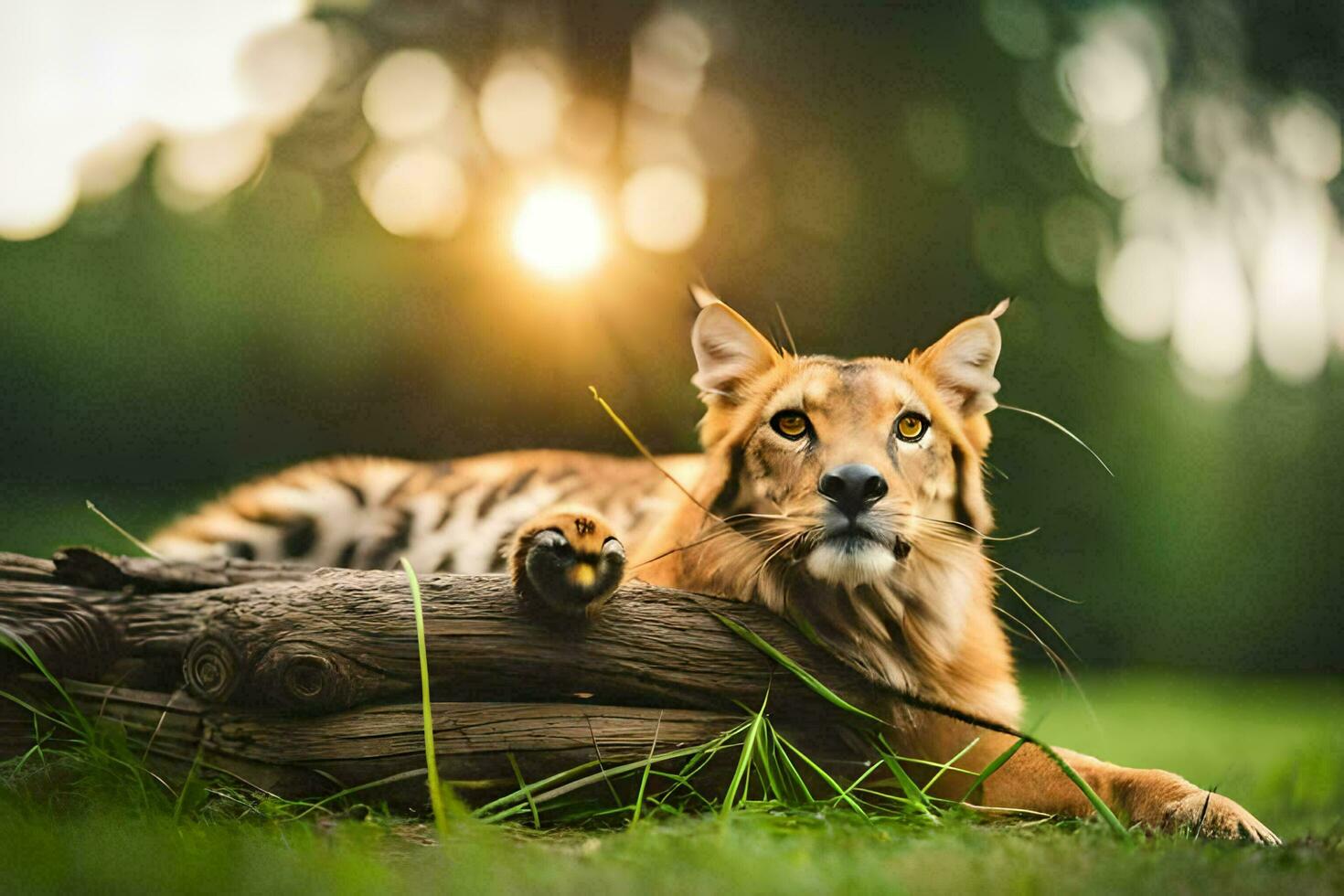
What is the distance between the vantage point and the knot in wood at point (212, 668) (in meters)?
1.90

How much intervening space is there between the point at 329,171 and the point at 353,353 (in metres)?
0.81

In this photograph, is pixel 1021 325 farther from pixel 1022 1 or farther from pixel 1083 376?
pixel 1022 1

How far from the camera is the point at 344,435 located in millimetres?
4801

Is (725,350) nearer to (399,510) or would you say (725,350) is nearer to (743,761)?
(743,761)

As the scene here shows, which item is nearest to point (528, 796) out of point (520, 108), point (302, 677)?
point (302, 677)

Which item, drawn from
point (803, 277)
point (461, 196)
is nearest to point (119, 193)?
point (461, 196)

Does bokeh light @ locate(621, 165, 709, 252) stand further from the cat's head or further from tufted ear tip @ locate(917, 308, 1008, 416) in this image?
tufted ear tip @ locate(917, 308, 1008, 416)

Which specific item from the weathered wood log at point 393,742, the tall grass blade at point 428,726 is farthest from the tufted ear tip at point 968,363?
the tall grass blade at point 428,726

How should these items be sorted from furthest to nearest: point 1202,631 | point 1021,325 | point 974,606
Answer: point 1202,631, point 1021,325, point 974,606

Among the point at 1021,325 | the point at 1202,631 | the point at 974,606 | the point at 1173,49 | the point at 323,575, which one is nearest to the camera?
the point at 323,575

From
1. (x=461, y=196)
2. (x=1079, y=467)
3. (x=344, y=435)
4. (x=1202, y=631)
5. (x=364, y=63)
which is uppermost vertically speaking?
(x=364, y=63)

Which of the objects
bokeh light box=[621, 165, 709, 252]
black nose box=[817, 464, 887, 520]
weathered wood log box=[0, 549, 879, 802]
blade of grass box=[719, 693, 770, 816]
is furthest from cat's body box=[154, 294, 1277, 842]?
bokeh light box=[621, 165, 709, 252]

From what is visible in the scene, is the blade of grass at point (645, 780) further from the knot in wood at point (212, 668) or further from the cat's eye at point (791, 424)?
the knot in wood at point (212, 668)

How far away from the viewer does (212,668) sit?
1919 millimetres
